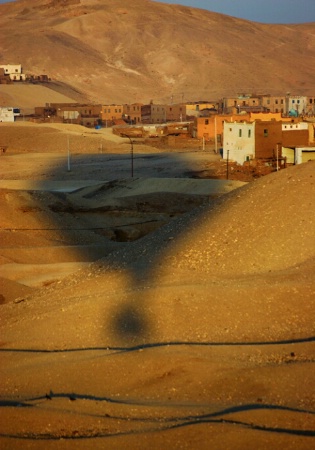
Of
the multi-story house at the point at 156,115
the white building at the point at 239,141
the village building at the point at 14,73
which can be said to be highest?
the village building at the point at 14,73

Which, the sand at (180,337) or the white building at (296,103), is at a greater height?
the sand at (180,337)

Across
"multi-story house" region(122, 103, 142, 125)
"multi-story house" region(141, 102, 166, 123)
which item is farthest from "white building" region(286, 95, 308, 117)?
"multi-story house" region(122, 103, 142, 125)

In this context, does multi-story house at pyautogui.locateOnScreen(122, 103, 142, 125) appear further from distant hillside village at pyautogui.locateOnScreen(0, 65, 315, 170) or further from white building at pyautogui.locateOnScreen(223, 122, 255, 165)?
white building at pyautogui.locateOnScreen(223, 122, 255, 165)

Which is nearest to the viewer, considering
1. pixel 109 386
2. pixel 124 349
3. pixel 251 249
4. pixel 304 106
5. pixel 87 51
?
pixel 109 386

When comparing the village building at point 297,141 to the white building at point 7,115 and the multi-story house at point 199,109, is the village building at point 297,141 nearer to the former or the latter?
the white building at point 7,115

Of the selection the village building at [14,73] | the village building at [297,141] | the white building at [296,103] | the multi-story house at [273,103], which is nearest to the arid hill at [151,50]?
the village building at [14,73]

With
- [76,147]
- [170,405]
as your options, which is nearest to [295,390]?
[170,405]

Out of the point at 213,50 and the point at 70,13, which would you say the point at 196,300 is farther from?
the point at 70,13
